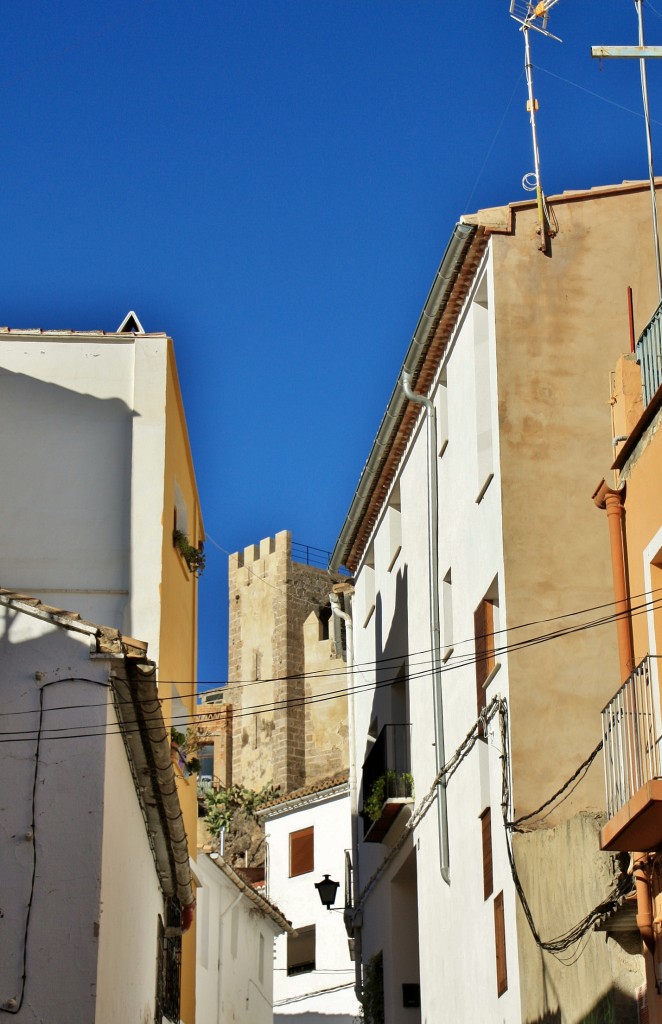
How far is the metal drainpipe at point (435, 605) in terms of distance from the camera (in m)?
18.4

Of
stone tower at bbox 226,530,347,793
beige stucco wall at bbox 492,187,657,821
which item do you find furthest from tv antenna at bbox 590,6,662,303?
stone tower at bbox 226,530,347,793

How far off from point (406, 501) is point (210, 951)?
384 inches

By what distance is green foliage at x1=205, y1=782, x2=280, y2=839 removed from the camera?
183ft

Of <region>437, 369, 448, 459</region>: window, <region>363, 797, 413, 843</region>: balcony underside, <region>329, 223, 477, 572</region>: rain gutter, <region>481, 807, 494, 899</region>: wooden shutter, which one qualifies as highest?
<region>329, 223, 477, 572</region>: rain gutter

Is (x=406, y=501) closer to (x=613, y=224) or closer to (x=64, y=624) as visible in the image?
(x=613, y=224)

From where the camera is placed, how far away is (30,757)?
12.1m

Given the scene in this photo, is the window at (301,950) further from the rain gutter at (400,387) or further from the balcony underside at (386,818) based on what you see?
the balcony underside at (386,818)

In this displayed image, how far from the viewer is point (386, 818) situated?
2164 centimetres

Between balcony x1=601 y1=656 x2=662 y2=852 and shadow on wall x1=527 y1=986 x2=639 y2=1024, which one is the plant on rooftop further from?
balcony x1=601 y1=656 x2=662 y2=852

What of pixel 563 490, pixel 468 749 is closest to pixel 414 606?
pixel 468 749

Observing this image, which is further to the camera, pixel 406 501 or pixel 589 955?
pixel 406 501

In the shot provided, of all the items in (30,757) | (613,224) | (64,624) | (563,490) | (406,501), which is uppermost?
(613,224)

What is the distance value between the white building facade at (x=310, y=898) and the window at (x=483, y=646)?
20.7 meters

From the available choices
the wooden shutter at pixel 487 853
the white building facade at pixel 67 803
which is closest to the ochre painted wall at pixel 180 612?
the wooden shutter at pixel 487 853
